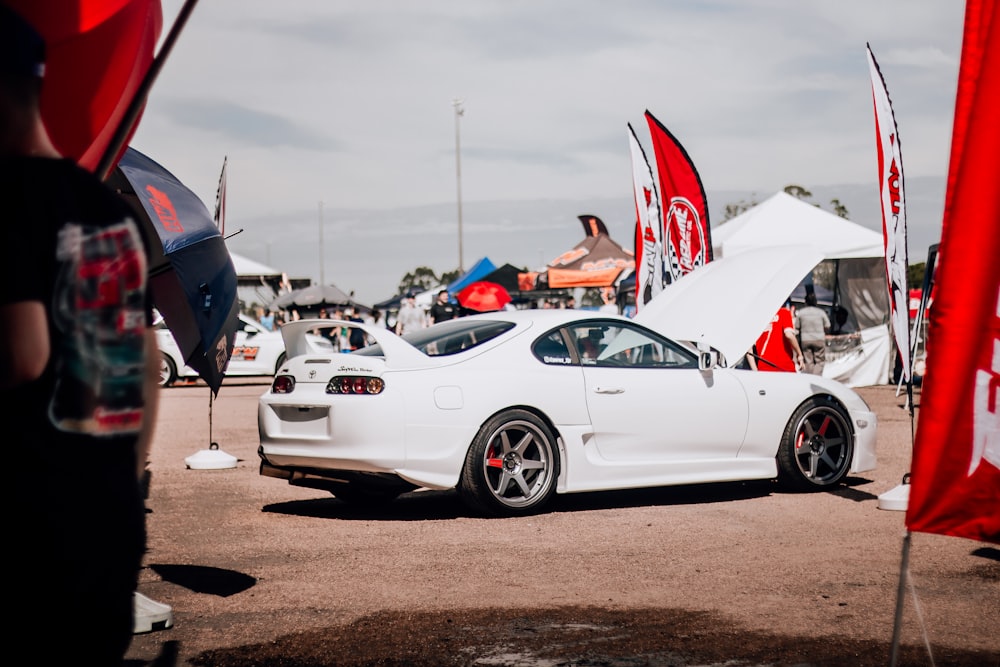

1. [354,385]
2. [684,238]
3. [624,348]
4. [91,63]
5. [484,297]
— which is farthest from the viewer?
[484,297]

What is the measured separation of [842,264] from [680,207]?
441 inches

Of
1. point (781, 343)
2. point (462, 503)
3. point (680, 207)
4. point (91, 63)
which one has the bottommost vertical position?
point (462, 503)

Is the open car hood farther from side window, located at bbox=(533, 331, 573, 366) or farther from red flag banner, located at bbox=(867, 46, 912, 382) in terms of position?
side window, located at bbox=(533, 331, 573, 366)

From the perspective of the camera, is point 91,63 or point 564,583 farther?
point 564,583

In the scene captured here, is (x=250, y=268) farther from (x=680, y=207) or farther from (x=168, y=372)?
(x=680, y=207)

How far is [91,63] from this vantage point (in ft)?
Result: 13.1

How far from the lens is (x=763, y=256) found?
379 inches

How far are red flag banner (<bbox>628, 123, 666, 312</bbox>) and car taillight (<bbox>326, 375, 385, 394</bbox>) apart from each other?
7.03m

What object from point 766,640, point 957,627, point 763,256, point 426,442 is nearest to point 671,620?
point 766,640

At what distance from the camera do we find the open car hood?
9.02 meters

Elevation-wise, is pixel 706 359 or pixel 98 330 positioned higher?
pixel 98 330

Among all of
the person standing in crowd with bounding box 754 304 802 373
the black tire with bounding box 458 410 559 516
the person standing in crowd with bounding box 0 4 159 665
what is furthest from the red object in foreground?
the person standing in crowd with bounding box 754 304 802 373

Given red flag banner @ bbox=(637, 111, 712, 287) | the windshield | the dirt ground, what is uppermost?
red flag banner @ bbox=(637, 111, 712, 287)

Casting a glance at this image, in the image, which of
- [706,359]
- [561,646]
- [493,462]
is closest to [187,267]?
[561,646]
